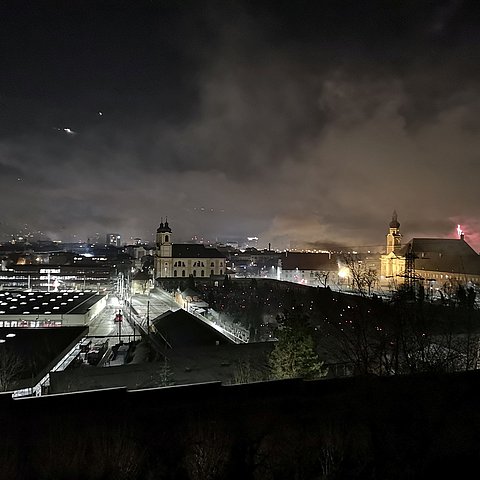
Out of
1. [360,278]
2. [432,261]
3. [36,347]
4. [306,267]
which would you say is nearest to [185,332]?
[36,347]

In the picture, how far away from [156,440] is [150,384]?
4705 millimetres

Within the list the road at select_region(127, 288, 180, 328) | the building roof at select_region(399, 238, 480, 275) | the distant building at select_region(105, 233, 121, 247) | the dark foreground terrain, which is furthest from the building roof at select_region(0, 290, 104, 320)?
the distant building at select_region(105, 233, 121, 247)

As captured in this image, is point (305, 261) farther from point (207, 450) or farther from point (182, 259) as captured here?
point (207, 450)

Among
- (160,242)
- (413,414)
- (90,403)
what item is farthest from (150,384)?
(160,242)

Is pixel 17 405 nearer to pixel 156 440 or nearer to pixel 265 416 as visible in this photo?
pixel 156 440

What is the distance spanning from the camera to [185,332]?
1317 cm

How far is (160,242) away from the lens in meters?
39.1

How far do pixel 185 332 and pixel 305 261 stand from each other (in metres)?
32.0

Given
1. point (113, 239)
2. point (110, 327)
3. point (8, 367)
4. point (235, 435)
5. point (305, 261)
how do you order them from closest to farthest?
point (235, 435) → point (8, 367) → point (110, 327) → point (305, 261) → point (113, 239)

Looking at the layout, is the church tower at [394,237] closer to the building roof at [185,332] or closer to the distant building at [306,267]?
the distant building at [306,267]

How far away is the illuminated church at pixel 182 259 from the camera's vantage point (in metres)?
39.0

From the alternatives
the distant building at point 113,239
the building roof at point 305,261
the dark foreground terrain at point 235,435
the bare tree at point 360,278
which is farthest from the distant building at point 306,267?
the distant building at point 113,239

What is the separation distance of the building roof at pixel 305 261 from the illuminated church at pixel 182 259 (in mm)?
7793

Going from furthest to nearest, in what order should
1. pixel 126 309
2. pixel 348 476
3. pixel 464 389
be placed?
pixel 126 309 < pixel 464 389 < pixel 348 476
